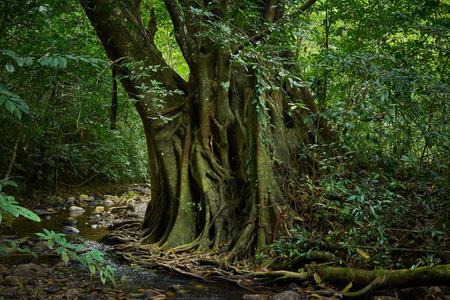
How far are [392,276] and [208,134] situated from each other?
371 cm

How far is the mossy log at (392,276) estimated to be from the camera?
3.16 meters

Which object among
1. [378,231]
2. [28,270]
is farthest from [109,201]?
[378,231]

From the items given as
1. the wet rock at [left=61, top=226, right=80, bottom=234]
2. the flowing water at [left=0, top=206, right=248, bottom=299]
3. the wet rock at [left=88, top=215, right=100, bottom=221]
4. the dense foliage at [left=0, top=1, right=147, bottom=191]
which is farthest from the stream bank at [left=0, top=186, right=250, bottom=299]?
the wet rock at [left=88, top=215, right=100, bottom=221]

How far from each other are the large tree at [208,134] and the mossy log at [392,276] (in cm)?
136

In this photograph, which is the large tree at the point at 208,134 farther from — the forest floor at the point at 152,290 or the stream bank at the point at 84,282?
the stream bank at the point at 84,282

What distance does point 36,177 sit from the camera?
10.5 metres

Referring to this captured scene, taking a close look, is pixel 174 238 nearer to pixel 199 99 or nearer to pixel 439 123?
pixel 199 99

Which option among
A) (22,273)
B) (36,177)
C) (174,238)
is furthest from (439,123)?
(36,177)

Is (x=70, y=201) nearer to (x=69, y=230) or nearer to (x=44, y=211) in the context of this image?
(x=44, y=211)

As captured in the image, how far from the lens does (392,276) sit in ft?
11.2

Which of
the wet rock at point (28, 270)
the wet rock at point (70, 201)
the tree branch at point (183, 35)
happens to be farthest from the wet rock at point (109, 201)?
the wet rock at point (28, 270)

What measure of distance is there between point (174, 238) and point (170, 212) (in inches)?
26.8

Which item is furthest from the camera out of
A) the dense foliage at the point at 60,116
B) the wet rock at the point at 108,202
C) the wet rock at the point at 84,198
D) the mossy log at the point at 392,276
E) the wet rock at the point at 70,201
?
the wet rock at the point at 84,198

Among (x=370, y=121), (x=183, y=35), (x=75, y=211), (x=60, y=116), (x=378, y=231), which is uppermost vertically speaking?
(x=183, y=35)
